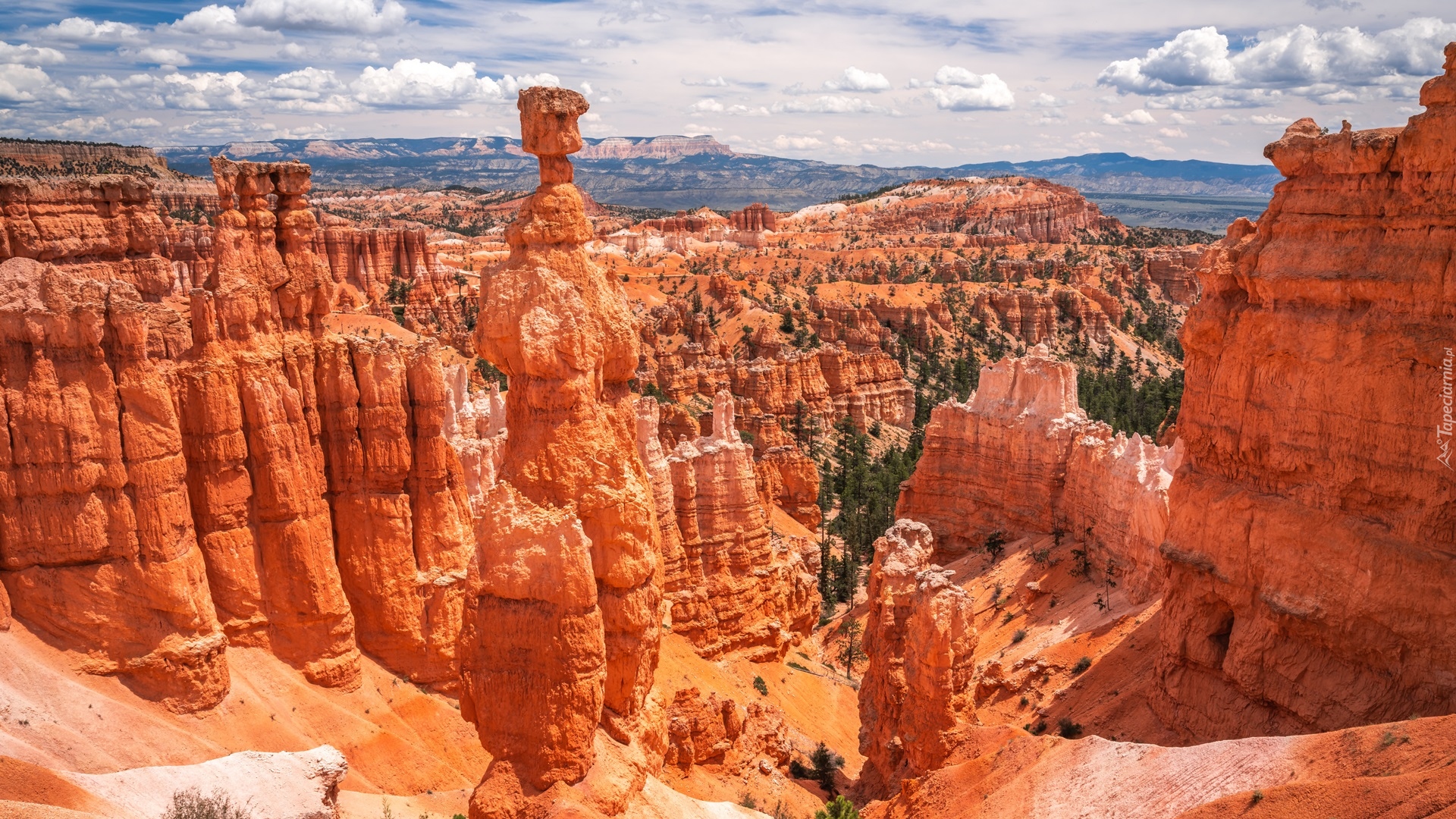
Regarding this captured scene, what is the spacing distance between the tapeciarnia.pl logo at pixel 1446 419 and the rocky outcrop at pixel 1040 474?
9.32 meters

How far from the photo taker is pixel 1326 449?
1736 centimetres

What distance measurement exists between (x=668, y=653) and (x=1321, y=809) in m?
14.9

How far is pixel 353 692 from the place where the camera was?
61.7 ft

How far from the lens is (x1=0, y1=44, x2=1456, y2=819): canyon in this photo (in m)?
12.8

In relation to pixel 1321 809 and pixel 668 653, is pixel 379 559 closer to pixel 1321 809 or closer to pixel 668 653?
pixel 668 653

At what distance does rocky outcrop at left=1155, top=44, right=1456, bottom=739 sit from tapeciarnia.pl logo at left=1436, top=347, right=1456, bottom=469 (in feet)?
0.08

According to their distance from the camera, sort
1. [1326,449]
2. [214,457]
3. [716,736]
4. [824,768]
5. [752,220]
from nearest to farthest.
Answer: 1. [214,457]
2. [1326,449]
3. [716,736]
4. [824,768]
5. [752,220]

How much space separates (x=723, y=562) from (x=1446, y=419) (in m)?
18.0

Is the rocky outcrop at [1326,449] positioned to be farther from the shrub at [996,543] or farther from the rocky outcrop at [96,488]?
the rocky outcrop at [96,488]

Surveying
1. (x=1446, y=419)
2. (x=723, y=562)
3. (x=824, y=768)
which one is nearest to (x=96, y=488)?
(x=824, y=768)

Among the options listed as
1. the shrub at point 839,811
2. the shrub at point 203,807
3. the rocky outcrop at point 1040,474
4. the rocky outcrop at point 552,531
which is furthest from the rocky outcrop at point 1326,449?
the shrub at point 203,807

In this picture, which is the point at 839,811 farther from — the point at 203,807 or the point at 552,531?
the point at 203,807

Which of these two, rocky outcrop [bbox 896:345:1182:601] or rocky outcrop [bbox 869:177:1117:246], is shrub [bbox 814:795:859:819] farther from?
rocky outcrop [bbox 869:177:1117:246]

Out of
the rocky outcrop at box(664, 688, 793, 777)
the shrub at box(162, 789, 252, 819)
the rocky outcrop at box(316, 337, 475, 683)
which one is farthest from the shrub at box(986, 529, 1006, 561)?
the shrub at box(162, 789, 252, 819)
